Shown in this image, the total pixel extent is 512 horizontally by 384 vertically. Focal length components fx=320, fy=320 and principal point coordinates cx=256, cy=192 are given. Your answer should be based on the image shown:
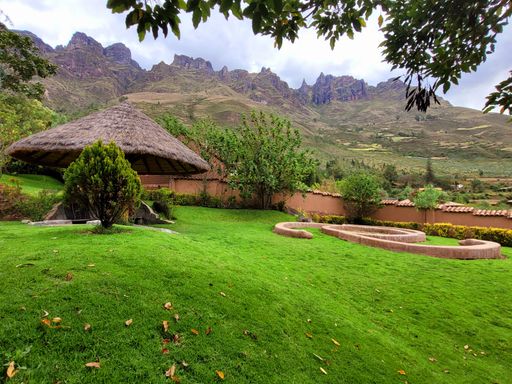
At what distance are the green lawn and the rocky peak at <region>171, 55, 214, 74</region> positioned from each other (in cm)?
14433

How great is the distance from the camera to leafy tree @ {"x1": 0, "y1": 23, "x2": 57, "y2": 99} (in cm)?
1427

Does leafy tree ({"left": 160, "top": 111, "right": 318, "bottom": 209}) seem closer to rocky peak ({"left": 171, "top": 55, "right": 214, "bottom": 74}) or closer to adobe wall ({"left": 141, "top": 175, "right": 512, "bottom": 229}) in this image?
adobe wall ({"left": 141, "top": 175, "right": 512, "bottom": 229})

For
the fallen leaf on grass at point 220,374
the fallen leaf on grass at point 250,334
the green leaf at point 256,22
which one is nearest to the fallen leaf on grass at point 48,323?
the fallen leaf on grass at point 220,374

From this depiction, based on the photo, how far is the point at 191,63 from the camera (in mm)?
142000

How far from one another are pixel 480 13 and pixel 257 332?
155 inches

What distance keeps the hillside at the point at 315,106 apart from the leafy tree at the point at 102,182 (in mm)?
29823

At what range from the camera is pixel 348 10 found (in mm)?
3453

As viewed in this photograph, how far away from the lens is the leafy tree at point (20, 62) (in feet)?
46.8

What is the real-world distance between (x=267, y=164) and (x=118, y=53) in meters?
143

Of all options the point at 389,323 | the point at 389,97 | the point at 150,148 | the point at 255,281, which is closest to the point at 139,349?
the point at 255,281

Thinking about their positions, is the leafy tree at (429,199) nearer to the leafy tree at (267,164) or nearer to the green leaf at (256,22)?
the leafy tree at (267,164)

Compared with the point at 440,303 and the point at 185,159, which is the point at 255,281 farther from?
the point at 185,159

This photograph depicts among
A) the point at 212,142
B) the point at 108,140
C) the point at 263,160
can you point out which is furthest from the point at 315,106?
the point at 108,140

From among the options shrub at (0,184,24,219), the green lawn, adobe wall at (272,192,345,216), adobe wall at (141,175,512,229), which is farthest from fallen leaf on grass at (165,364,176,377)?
adobe wall at (272,192,345,216)
